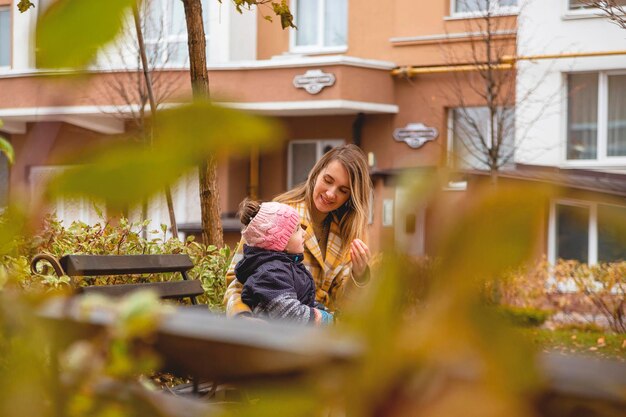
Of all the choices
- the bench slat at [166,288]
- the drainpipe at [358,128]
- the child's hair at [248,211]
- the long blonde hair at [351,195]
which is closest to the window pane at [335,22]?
the drainpipe at [358,128]

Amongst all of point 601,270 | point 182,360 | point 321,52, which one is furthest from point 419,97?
point 182,360

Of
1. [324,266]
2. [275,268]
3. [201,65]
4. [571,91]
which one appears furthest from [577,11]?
[275,268]

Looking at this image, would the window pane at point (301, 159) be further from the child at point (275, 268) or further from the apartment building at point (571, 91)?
the child at point (275, 268)

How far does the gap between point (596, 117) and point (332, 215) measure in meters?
13.5

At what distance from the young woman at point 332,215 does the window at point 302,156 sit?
1517cm

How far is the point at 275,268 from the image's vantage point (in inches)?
147

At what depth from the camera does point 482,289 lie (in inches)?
17.2

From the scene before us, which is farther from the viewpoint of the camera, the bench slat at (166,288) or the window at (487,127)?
the window at (487,127)

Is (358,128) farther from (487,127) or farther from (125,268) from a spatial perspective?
(125,268)

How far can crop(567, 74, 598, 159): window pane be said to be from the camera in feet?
55.9

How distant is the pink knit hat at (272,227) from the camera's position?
381 cm

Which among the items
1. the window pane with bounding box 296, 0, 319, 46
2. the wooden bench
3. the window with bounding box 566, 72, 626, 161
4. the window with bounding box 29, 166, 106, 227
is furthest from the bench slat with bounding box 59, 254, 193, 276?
the window pane with bounding box 296, 0, 319, 46

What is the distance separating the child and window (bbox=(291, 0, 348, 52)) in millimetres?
15948

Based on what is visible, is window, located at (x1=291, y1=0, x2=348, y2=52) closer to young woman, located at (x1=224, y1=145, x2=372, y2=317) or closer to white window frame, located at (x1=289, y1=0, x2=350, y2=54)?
white window frame, located at (x1=289, y1=0, x2=350, y2=54)
